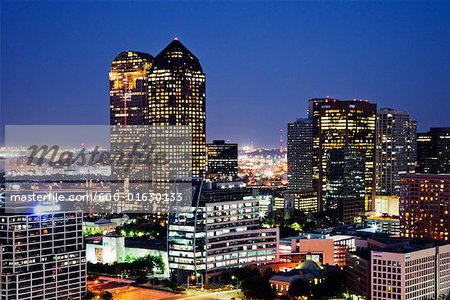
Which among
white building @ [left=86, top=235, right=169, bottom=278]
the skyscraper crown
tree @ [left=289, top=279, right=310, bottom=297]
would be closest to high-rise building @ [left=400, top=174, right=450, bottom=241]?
white building @ [left=86, top=235, right=169, bottom=278]

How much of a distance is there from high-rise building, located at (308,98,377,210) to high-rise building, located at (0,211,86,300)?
25635mm

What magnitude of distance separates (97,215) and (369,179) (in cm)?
1540

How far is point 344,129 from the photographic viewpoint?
140 ft

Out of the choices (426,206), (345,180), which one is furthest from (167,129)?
(426,206)

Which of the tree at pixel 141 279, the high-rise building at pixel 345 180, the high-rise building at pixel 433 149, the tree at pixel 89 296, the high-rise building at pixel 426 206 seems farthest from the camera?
the high-rise building at pixel 433 149

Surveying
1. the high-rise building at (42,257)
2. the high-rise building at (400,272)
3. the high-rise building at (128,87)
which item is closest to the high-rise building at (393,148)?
the high-rise building at (128,87)

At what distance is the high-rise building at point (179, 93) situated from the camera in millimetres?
39094

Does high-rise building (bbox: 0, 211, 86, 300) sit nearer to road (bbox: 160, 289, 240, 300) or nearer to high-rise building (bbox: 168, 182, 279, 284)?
road (bbox: 160, 289, 240, 300)

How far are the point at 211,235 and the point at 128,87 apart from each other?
24660 mm

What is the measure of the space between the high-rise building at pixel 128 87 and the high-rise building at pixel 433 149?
1758 cm

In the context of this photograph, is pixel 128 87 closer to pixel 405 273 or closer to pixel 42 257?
pixel 42 257

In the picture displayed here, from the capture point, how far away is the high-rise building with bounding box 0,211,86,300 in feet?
53.9

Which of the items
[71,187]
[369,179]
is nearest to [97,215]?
[71,187]

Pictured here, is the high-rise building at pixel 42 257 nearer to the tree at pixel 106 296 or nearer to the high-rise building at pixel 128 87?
the tree at pixel 106 296
